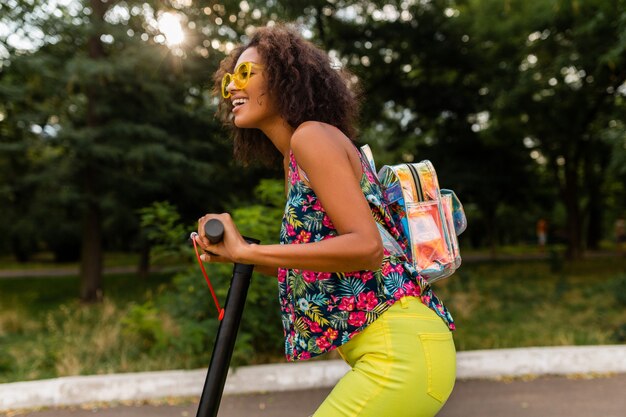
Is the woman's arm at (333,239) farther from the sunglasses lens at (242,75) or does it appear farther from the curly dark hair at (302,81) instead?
the sunglasses lens at (242,75)

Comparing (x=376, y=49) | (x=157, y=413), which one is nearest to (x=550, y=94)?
(x=376, y=49)

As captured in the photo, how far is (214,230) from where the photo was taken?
1371 mm

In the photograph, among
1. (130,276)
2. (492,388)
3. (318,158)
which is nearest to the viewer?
(318,158)

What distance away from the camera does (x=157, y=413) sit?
4.24 meters

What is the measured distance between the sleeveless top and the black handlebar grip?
0.22 meters

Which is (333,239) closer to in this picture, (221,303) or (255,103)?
(255,103)

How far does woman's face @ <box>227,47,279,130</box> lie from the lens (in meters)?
1.65

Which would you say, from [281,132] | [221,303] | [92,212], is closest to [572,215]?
[92,212]

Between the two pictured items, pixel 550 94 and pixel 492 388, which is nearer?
pixel 492 388

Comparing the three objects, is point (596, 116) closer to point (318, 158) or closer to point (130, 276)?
point (130, 276)

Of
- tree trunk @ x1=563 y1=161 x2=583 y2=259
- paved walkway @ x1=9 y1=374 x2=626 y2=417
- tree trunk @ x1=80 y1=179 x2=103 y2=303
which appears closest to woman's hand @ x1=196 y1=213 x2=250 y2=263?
paved walkway @ x1=9 y1=374 x2=626 y2=417

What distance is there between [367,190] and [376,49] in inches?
609

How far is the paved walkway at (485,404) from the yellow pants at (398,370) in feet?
9.58

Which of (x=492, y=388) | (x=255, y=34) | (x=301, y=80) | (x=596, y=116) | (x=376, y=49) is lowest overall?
(x=492, y=388)
